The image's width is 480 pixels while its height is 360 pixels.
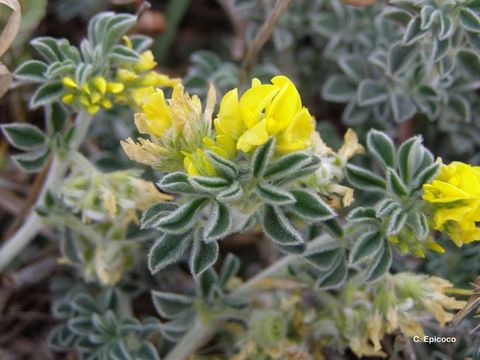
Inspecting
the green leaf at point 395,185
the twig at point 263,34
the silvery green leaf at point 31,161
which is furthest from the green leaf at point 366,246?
the silvery green leaf at point 31,161

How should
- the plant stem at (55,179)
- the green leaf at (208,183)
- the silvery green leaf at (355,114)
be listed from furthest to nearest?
the silvery green leaf at (355,114), the plant stem at (55,179), the green leaf at (208,183)

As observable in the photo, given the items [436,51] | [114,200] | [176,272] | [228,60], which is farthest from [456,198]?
[228,60]

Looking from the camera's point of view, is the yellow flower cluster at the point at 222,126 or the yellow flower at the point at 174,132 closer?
the yellow flower cluster at the point at 222,126

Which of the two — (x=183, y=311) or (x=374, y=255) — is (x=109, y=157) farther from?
(x=374, y=255)

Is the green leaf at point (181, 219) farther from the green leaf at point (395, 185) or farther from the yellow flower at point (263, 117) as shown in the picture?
the green leaf at point (395, 185)

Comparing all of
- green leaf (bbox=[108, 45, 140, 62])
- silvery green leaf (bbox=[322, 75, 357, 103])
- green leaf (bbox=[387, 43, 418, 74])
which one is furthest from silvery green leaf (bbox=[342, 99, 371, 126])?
green leaf (bbox=[108, 45, 140, 62])

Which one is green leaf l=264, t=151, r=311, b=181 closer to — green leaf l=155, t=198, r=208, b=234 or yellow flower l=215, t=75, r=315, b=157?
yellow flower l=215, t=75, r=315, b=157
